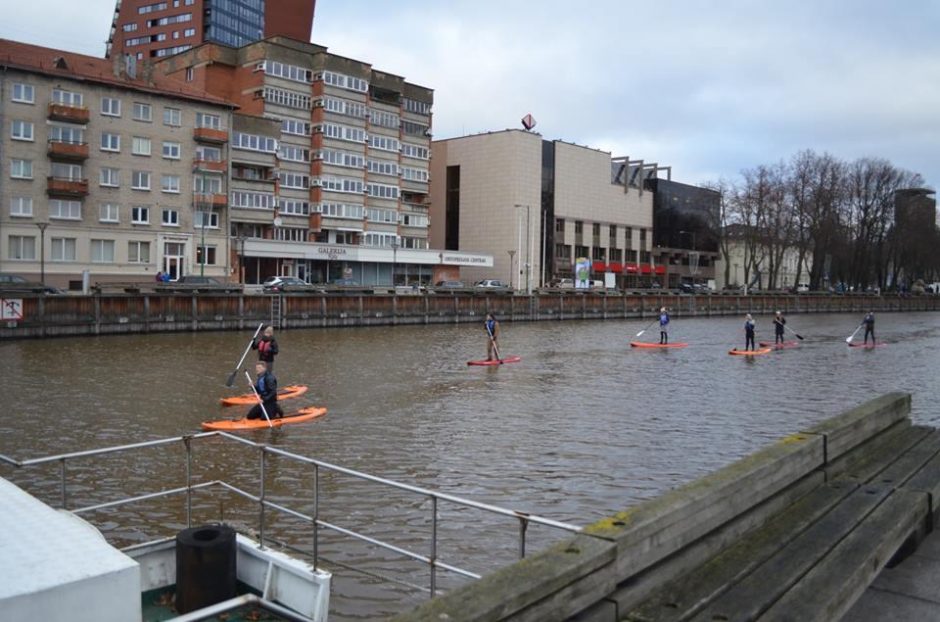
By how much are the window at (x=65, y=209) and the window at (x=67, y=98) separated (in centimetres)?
746

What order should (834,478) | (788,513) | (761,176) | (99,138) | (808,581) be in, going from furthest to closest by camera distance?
(761,176) < (99,138) < (834,478) < (788,513) < (808,581)

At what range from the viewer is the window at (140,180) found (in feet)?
213

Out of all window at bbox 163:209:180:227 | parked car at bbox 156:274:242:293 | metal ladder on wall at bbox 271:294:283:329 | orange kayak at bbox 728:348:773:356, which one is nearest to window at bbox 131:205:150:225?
window at bbox 163:209:180:227

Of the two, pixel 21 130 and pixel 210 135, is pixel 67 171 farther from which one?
pixel 210 135

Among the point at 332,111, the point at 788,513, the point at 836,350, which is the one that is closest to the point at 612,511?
the point at 788,513

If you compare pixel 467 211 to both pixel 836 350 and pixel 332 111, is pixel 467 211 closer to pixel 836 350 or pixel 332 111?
pixel 332 111

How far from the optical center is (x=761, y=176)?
Result: 4186 inches

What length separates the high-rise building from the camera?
125 m

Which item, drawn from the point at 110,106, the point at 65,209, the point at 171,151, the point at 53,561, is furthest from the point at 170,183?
the point at 53,561

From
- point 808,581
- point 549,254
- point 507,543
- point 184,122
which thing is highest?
point 184,122

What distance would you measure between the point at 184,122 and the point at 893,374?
5779cm

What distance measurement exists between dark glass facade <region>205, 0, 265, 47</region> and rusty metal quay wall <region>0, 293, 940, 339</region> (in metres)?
79.7

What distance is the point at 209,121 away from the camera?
228ft

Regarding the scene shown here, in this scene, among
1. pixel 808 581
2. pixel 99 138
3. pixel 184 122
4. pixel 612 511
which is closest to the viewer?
pixel 808 581
